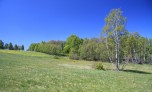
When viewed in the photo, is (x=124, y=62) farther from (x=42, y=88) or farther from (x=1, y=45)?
(x=1, y=45)

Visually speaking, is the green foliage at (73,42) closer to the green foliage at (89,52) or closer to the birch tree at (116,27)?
the green foliage at (89,52)

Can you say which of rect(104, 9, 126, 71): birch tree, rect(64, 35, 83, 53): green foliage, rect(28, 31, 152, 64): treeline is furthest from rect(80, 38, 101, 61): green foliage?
rect(104, 9, 126, 71): birch tree

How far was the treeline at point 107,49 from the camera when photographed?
42.0m

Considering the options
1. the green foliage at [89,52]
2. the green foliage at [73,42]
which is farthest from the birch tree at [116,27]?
the green foliage at [73,42]

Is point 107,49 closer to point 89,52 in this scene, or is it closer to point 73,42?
point 89,52

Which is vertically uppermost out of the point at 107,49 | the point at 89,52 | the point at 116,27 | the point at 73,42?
the point at 73,42

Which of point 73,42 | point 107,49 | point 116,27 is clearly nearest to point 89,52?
point 73,42

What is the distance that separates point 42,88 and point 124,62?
3274cm

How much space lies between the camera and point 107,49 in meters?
42.1

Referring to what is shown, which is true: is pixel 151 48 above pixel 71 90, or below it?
above

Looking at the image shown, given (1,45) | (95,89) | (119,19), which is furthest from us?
(1,45)

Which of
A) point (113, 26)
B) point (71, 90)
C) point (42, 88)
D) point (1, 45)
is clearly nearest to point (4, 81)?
point (42, 88)

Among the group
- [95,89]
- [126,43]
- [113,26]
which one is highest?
[113,26]

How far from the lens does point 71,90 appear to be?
1362cm
